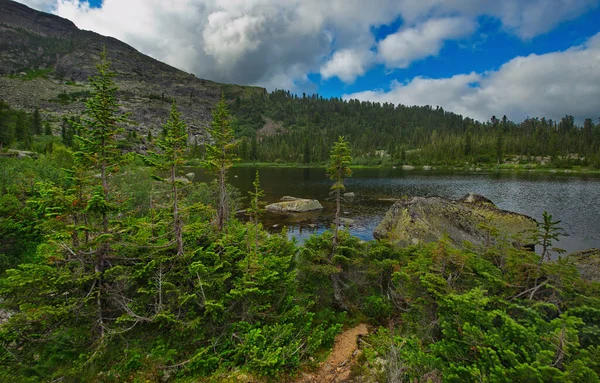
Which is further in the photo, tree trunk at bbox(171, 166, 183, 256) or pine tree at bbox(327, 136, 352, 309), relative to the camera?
pine tree at bbox(327, 136, 352, 309)

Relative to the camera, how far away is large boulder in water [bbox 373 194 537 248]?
19.9 meters

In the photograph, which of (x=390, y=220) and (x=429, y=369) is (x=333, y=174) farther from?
(x=390, y=220)

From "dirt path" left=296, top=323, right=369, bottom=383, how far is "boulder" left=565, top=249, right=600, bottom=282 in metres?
9.20

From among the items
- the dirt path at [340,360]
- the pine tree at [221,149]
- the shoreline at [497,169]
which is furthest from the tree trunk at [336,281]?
the shoreline at [497,169]

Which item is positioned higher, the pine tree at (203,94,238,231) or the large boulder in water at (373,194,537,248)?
the pine tree at (203,94,238,231)

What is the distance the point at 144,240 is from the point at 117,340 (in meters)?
3.32

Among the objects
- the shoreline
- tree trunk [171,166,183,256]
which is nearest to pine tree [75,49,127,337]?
tree trunk [171,166,183,256]

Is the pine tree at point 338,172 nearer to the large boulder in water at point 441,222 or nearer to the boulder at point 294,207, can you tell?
the large boulder in water at point 441,222

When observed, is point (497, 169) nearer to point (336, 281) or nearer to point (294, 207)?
point (294, 207)

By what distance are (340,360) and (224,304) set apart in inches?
181

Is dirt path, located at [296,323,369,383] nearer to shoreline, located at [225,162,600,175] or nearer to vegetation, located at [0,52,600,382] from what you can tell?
vegetation, located at [0,52,600,382]

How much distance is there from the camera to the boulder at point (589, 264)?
1162 centimetres

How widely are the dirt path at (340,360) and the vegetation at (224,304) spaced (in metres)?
0.37

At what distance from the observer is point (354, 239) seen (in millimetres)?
12414
